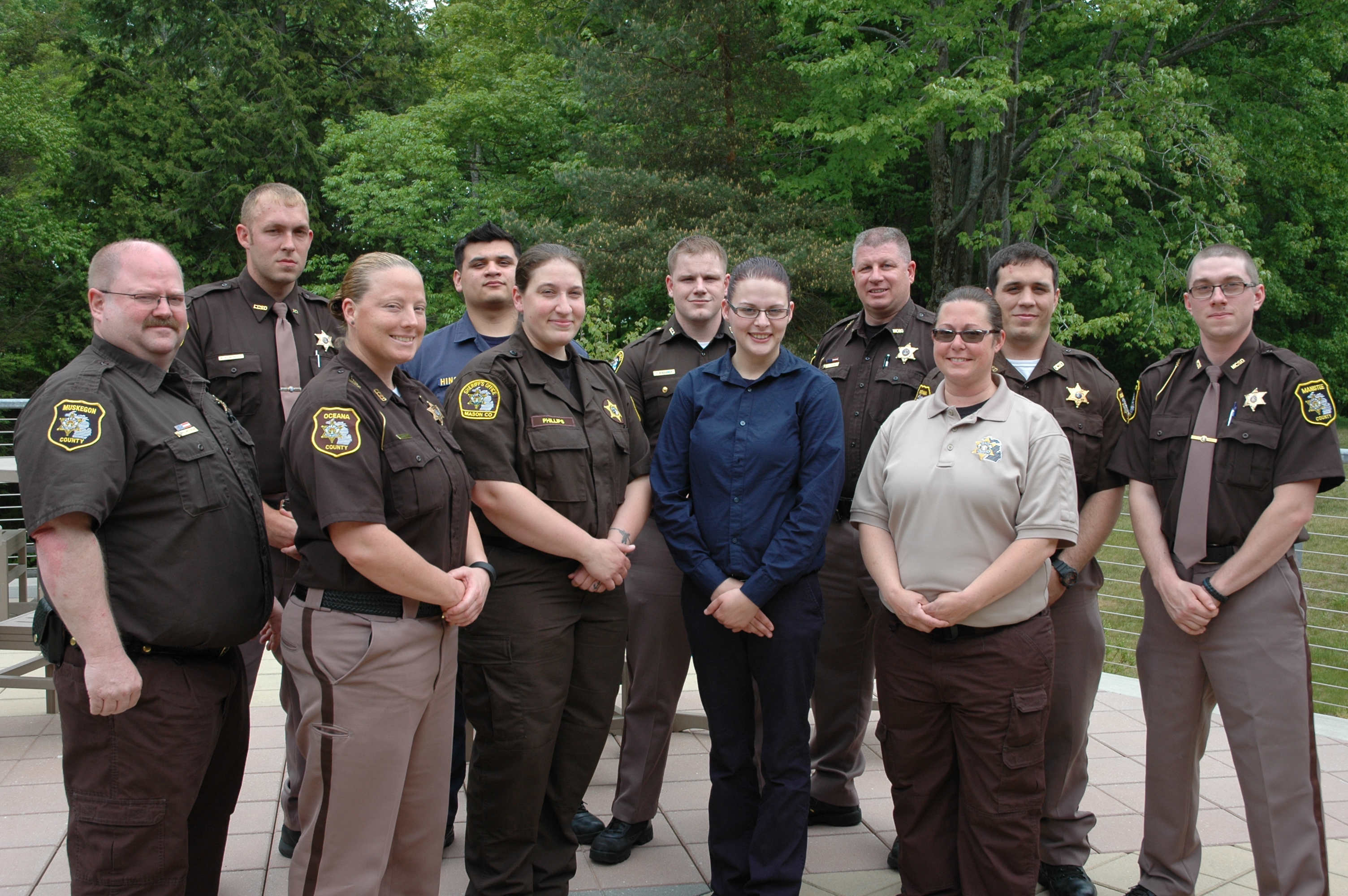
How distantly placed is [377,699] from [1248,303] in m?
2.91

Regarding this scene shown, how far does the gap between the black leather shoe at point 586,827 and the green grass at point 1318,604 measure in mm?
2838

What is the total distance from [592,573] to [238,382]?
146 centimetres

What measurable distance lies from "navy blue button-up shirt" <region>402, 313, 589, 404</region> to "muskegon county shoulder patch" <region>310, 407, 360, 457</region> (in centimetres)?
128

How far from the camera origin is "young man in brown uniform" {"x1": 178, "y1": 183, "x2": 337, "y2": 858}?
3402 mm

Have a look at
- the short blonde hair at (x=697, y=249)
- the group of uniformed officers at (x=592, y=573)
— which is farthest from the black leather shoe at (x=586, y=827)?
the short blonde hair at (x=697, y=249)

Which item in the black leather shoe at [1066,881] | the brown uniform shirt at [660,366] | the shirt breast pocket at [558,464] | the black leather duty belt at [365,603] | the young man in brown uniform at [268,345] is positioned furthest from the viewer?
the brown uniform shirt at [660,366]

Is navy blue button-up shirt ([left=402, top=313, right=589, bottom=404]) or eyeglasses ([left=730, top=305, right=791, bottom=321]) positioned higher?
eyeglasses ([left=730, top=305, right=791, bottom=321])

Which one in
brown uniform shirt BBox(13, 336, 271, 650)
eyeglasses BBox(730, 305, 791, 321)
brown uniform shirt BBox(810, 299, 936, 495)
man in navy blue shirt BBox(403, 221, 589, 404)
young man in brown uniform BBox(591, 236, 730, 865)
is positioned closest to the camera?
brown uniform shirt BBox(13, 336, 271, 650)

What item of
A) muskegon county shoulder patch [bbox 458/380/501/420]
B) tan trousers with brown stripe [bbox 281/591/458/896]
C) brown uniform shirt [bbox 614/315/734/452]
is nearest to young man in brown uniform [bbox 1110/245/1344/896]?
brown uniform shirt [bbox 614/315/734/452]

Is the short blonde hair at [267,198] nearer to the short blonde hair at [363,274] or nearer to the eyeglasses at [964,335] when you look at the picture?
the short blonde hair at [363,274]

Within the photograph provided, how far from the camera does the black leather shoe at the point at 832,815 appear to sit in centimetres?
391

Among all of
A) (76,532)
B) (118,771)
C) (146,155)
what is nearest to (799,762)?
(118,771)

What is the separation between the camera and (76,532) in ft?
7.57

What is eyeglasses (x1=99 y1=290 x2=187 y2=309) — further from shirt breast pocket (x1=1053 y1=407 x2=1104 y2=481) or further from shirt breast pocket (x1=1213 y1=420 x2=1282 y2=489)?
shirt breast pocket (x1=1213 y1=420 x2=1282 y2=489)
